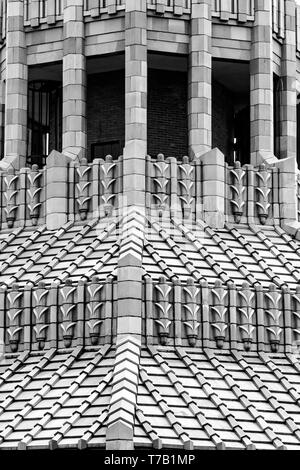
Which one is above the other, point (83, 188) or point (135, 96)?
point (135, 96)

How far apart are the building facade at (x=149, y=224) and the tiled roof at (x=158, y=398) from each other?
2.0 inches

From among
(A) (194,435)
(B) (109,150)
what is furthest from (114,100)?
(A) (194,435)

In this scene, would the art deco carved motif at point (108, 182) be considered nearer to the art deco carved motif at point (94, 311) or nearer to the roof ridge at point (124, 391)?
the art deco carved motif at point (94, 311)

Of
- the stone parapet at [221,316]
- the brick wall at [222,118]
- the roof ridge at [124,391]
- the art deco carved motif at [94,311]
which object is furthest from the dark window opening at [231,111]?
the roof ridge at [124,391]

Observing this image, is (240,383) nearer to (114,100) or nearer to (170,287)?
(170,287)

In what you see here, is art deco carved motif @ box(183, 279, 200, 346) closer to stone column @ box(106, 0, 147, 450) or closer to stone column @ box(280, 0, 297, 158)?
stone column @ box(106, 0, 147, 450)

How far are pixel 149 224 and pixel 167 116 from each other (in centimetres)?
483

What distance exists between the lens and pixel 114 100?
217 ft

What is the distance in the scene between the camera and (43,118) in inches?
2680

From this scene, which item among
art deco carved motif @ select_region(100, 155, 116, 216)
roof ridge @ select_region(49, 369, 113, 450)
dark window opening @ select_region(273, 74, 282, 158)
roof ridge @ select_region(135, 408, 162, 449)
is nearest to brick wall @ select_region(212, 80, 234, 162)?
dark window opening @ select_region(273, 74, 282, 158)

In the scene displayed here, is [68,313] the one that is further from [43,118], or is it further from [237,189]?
[43,118]

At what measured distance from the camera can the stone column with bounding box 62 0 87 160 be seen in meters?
64.1

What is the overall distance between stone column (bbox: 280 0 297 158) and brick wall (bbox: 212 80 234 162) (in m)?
1.95

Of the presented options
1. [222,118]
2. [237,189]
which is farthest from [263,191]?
[222,118]
